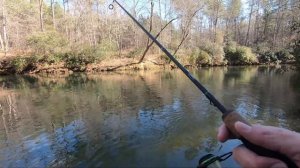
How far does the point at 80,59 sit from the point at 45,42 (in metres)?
5.32

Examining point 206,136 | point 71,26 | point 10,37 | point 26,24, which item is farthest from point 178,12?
point 206,136

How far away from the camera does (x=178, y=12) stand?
45688 mm

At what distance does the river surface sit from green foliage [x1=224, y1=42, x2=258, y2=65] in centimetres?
2476

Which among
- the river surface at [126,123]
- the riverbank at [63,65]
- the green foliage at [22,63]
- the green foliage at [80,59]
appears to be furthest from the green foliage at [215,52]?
the green foliage at [22,63]

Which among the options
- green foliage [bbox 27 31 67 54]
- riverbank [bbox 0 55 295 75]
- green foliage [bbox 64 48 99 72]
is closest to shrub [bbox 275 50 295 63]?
riverbank [bbox 0 55 295 75]

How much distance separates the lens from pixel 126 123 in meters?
12.5

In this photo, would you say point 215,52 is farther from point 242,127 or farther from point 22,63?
point 242,127

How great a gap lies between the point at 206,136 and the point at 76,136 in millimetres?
4920

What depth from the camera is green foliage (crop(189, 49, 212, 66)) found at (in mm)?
43000

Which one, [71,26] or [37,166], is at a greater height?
[71,26]

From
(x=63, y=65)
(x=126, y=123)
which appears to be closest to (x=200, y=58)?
(x=63, y=65)

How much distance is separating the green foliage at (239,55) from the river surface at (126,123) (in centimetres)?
2476

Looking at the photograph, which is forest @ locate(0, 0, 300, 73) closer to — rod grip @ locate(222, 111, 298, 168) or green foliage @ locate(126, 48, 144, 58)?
green foliage @ locate(126, 48, 144, 58)

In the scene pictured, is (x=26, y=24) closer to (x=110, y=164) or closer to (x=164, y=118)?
(x=164, y=118)
